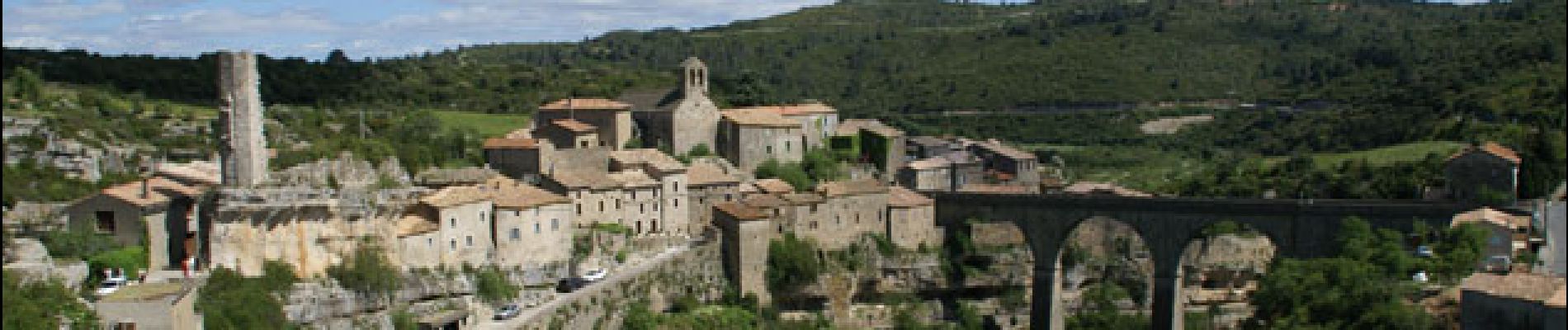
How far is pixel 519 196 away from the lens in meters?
37.9

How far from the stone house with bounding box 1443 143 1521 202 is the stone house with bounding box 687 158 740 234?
73.3ft

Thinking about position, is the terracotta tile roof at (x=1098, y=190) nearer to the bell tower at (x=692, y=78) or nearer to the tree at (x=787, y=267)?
Result: the tree at (x=787, y=267)

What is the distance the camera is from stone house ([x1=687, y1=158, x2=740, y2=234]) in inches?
1767

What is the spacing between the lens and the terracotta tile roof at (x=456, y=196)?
117 ft

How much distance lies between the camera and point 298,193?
31.3 metres

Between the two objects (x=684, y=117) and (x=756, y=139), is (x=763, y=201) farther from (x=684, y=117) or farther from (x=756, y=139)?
(x=684, y=117)

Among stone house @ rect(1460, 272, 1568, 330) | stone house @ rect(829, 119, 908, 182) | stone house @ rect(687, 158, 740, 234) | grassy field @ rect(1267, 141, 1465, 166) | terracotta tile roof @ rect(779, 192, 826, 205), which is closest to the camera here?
stone house @ rect(1460, 272, 1568, 330)

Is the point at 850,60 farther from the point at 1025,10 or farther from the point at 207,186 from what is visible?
the point at 207,186

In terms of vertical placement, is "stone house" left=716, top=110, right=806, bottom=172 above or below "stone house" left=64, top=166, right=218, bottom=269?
above

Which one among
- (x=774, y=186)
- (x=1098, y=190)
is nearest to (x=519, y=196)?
(x=774, y=186)

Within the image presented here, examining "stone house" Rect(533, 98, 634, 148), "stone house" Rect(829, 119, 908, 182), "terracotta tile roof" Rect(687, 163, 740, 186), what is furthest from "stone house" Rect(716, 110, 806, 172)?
"terracotta tile roof" Rect(687, 163, 740, 186)

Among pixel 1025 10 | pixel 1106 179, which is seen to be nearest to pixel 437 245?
pixel 1106 179

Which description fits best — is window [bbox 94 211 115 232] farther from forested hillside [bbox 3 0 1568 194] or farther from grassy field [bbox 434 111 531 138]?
forested hillside [bbox 3 0 1568 194]

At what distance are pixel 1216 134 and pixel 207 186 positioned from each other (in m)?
64.6
